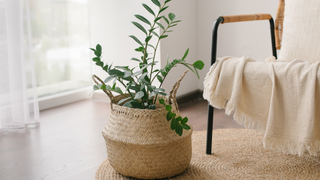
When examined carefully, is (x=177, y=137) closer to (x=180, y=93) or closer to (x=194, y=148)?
(x=194, y=148)

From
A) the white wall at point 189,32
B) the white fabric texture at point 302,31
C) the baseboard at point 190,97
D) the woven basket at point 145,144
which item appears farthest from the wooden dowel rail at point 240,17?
the baseboard at point 190,97

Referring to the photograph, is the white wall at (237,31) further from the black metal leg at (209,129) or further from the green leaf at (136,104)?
the green leaf at (136,104)

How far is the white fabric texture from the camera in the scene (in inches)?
54.6

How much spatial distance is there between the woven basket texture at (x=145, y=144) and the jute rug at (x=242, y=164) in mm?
70

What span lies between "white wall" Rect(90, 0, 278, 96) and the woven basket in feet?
3.14

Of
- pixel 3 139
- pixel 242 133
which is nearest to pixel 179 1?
pixel 242 133

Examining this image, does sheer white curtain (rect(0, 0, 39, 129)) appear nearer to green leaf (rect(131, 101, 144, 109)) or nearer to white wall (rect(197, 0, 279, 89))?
green leaf (rect(131, 101, 144, 109))

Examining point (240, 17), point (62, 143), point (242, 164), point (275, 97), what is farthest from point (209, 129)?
point (62, 143)

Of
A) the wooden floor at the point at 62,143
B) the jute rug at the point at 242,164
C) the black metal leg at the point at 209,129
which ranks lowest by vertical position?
the wooden floor at the point at 62,143

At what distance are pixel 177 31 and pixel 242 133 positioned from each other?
83 cm

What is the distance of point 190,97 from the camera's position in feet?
7.59

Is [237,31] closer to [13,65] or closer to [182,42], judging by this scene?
[182,42]

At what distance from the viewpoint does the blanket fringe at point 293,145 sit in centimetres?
109

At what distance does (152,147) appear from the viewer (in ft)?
3.57
